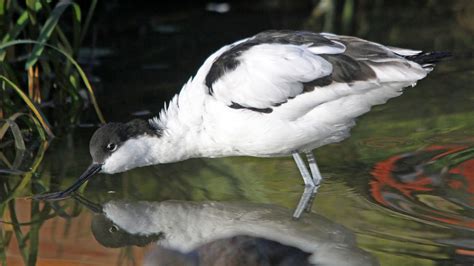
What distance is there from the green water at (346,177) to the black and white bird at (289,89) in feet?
1.16

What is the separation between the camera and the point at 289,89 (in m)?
5.60

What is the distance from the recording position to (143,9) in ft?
36.5

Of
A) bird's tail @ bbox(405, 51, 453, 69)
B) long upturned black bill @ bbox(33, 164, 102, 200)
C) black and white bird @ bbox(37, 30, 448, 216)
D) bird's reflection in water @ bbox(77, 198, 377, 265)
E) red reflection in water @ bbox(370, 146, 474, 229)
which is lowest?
long upturned black bill @ bbox(33, 164, 102, 200)

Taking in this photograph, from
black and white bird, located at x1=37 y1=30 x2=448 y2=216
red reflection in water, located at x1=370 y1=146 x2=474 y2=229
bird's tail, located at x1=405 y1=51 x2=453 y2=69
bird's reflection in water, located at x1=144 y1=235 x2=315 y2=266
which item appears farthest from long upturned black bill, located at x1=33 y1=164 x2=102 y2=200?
bird's tail, located at x1=405 y1=51 x2=453 y2=69

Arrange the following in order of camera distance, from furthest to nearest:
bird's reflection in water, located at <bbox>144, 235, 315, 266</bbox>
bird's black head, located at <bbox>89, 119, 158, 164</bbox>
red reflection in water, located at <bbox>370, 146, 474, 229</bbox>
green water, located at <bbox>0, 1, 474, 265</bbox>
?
1. bird's black head, located at <bbox>89, 119, 158, 164</bbox>
2. red reflection in water, located at <bbox>370, 146, 474, 229</bbox>
3. green water, located at <bbox>0, 1, 474, 265</bbox>
4. bird's reflection in water, located at <bbox>144, 235, 315, 266</bbox>

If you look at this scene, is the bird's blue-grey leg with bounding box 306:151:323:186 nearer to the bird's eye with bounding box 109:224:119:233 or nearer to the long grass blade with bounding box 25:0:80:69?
the bird's eye with bounding box 109:224:119:233

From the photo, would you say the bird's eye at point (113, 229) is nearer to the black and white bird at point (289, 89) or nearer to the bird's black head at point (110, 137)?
the bird's black head at point (110, 137)

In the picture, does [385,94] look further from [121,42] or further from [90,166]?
[121,42]

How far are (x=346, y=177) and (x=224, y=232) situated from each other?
107 cm

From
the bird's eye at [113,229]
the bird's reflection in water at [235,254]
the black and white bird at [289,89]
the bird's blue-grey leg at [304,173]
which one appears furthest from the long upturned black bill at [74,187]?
the bird's blue-grey leg at [304,173]

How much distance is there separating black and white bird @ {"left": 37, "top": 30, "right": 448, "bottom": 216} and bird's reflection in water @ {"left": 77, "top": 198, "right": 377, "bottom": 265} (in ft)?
1.30

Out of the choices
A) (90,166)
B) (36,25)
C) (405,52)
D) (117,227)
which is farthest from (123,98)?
(405,52)

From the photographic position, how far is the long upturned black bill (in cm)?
616

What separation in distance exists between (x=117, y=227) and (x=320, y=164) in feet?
4.93
